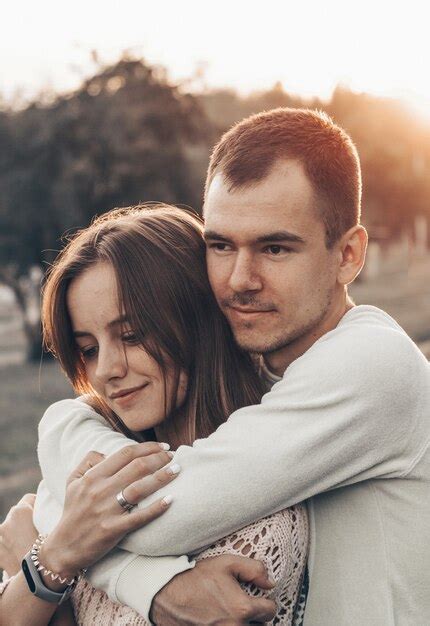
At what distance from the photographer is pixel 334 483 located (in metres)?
2.53

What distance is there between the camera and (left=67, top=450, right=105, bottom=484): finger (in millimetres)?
2754

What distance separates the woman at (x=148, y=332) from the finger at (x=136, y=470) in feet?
0.56

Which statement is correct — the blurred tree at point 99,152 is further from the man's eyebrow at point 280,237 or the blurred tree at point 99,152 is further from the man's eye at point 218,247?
the man's eyebrow at point 280,237

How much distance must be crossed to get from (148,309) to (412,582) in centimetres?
114

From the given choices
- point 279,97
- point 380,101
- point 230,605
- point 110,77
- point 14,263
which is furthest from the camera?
point 380,101

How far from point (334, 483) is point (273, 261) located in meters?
0.73

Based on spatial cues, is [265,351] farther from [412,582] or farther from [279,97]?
[279,97]

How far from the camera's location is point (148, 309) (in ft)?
9.68

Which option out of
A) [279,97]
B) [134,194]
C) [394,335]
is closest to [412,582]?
[394,335]

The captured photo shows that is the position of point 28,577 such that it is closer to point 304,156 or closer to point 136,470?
point 136,470

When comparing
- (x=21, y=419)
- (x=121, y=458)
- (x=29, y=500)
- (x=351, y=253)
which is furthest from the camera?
(x=21, y=419)

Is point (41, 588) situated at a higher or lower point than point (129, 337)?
lower

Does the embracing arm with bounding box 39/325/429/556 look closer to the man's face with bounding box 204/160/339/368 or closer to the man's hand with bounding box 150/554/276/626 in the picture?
the man's hand with bounding box 150/554/276/626

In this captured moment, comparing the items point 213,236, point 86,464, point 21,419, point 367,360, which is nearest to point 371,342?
point 367,360
